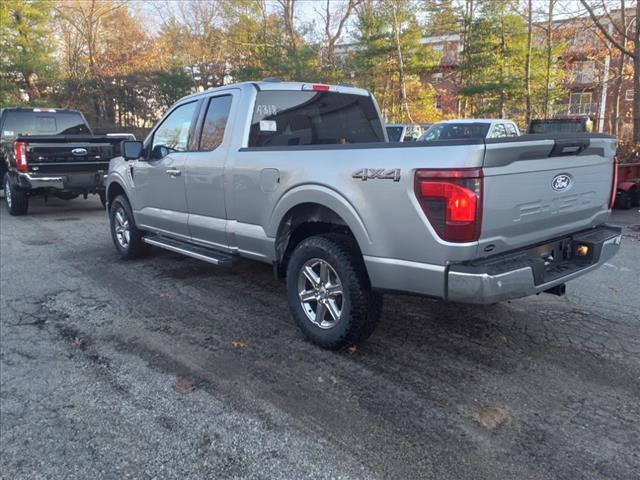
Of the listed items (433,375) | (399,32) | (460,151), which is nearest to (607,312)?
(433,375)

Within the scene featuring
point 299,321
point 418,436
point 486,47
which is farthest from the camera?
point 486,47

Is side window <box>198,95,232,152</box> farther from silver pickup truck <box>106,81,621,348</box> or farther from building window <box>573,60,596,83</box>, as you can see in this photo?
building window <box>573,60,596,83</box>

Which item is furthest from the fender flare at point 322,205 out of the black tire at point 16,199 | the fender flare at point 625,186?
the fender flare at point 625,186

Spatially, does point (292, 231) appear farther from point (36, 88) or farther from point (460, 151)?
point (36, 88)

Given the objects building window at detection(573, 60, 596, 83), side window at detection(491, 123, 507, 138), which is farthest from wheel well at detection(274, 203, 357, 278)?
building window at detection(573, 60, 596, 83)

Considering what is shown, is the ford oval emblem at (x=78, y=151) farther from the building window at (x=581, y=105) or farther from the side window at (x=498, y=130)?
the building window at (x=581, y=105)

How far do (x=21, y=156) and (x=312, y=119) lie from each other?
6.90 meters

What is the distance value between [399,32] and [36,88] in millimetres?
19967

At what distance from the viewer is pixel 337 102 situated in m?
5.04

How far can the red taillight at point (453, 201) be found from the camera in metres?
2.83

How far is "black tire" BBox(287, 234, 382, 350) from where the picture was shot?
3516mm

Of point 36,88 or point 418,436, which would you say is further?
point 36,88

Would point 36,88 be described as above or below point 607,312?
above

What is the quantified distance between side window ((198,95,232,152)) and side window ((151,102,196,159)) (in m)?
0.34
